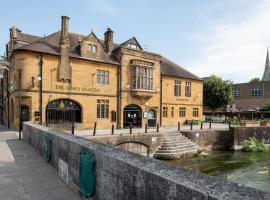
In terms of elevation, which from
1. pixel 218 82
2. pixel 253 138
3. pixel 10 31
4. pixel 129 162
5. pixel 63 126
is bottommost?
pixel 253 138

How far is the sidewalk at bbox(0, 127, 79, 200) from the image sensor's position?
16.8 ft

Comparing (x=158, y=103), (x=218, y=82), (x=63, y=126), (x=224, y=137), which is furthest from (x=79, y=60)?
(x=218, y=82)

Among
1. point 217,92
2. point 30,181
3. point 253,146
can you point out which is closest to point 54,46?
point 30,181

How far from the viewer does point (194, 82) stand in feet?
108

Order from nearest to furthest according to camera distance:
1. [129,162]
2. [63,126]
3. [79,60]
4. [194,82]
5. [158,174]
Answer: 1. [158,174]
2. [129,162]
3. [63,126]
4. [79,60]
5. [194,82]

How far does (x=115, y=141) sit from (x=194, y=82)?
20.4 m

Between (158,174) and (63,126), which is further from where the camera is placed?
(63,126)

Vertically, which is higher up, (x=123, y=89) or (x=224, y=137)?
(x=123, y=89)

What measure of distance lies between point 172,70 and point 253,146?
14597 mm

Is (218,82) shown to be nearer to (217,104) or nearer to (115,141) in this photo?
(217,104)

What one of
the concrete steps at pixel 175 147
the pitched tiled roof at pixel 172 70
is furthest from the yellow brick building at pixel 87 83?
the concrete steps at pixel 175 147

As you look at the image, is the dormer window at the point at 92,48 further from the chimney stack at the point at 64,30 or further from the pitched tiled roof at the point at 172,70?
the pitched tiled roof at the point at 172,70

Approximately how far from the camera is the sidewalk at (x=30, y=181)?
5117mm

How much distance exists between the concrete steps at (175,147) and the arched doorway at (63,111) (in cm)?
917
